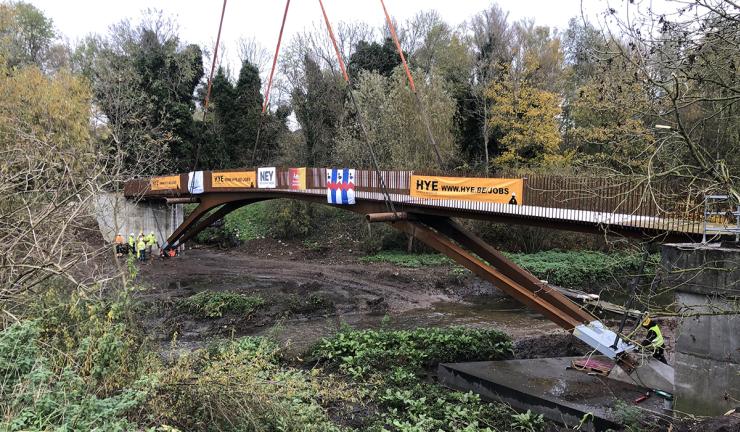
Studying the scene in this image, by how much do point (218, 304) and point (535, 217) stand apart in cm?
1130

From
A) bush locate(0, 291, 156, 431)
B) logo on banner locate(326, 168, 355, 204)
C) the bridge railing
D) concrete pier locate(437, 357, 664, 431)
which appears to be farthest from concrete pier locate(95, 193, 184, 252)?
concrete pier locate(437, 357, 664, 431)

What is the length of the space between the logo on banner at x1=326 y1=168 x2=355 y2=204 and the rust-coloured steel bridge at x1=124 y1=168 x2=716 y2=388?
0.74 feet

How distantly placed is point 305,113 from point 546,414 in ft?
87.6

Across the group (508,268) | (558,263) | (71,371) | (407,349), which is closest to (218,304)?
(407,349)

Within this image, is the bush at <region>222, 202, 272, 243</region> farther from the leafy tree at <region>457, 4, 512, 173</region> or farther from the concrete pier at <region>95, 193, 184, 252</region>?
the leafy tree at <region>457, 4, 512, 173</region>

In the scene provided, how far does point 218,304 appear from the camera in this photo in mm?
17000

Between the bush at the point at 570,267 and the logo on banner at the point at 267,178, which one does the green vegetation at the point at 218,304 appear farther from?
the bush at the point at 570,267

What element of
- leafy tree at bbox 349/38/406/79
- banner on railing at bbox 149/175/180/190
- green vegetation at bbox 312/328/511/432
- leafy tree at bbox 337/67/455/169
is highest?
leafy tree at bbox 349/38/406/79

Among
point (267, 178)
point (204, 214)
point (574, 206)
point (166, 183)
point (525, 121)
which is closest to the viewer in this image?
point (574, 206)

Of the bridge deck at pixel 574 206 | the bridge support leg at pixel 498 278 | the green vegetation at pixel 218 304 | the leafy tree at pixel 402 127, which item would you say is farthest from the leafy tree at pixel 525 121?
the green vegetation at pixel 218 304

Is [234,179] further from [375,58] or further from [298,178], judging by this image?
[375,58]

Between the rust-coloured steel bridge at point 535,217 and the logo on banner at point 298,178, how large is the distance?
0.10 meters

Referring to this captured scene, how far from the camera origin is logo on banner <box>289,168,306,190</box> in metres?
18.9

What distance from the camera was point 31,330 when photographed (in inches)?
207
